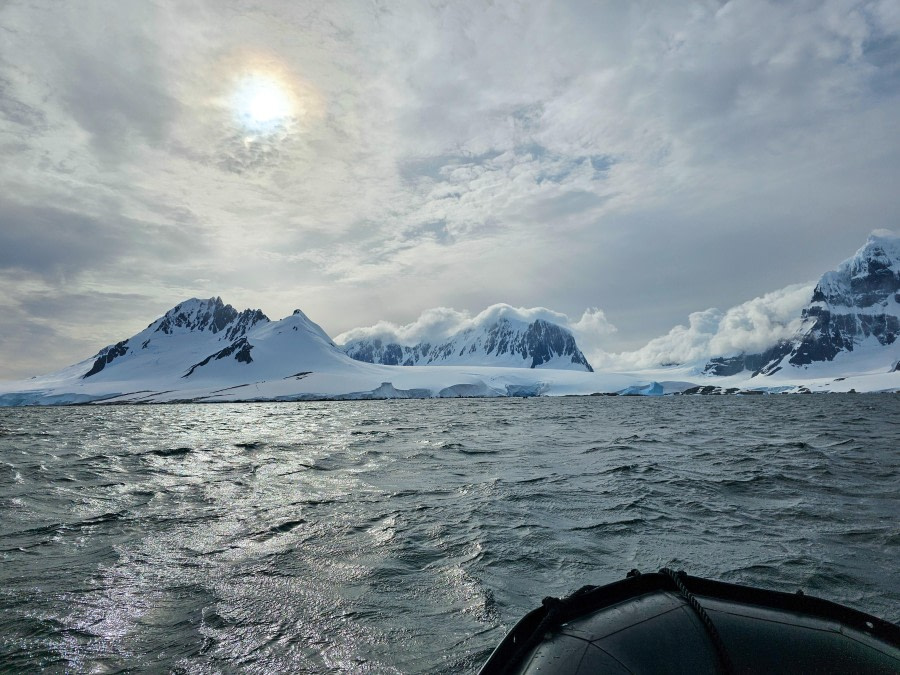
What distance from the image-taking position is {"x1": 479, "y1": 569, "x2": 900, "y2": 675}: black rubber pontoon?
Answer: 3346 mm

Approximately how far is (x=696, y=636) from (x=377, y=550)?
6.29m

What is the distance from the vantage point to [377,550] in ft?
28.9

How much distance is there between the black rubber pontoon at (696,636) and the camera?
3.35 meters

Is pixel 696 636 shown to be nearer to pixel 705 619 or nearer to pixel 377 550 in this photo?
pixel 705 619

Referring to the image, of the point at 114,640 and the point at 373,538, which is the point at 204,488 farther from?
the point at 114,640

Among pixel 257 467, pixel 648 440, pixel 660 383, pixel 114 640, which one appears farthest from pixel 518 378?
pixel 114 640

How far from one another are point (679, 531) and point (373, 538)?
6.15 m

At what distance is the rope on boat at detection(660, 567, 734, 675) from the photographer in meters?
3.35

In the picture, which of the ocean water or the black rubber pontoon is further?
the ocean water

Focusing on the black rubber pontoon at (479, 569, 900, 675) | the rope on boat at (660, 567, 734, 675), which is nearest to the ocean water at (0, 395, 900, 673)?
the black rubber pontoon at (479, 569, 900, 675)

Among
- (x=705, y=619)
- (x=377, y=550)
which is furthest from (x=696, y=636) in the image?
(x=377, y=550)

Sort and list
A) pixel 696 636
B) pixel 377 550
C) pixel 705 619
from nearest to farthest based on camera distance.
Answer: pixel 696 636 → pixel 705 619 → pixel 377 550

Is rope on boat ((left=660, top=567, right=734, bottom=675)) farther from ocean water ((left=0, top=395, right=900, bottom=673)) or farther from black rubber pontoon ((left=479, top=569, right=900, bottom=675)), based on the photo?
ocean water ((left=0, top=395, right=900, bottom=673))

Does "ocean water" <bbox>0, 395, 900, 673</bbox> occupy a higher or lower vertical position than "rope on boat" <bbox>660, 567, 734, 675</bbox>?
lower
